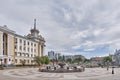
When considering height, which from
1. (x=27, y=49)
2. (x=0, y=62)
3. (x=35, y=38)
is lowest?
(x=0, y=62)

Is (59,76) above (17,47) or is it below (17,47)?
below

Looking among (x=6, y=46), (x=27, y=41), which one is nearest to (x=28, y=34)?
(x=27, y=41)

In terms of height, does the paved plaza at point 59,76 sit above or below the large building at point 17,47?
below

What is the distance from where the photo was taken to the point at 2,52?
7675cm

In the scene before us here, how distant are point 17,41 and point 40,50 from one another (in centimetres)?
2704

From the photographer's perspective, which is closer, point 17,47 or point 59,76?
point 59,76

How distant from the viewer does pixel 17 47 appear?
291 feet

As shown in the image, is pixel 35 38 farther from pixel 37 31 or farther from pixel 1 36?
pixel 1 36

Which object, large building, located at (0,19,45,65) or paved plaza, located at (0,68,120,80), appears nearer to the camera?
paved plaza, located at (0,68,120,80)

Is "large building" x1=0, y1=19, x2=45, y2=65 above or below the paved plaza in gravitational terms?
above

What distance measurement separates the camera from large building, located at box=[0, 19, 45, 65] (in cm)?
7800

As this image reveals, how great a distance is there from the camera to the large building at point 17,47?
3071 inches

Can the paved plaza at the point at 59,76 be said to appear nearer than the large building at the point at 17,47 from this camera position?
Yes

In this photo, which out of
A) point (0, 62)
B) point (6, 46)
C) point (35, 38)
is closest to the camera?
point (0, 62)
